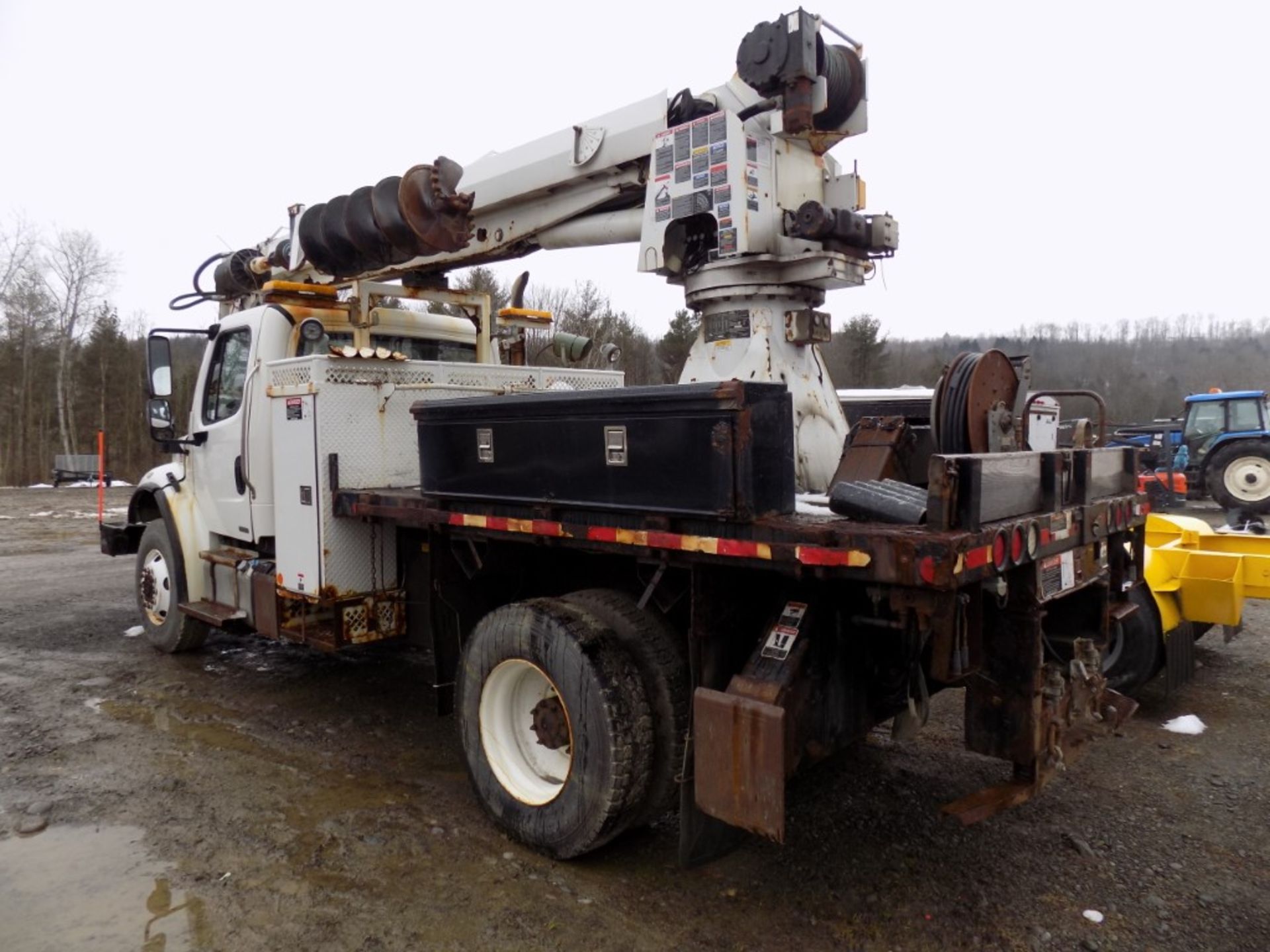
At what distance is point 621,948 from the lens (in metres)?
2.98

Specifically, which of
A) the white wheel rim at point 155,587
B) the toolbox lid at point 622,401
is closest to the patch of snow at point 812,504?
the toolbox lid at point 622,401

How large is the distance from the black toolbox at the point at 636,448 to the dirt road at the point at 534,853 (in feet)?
4.79

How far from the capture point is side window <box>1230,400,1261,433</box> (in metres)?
15.5

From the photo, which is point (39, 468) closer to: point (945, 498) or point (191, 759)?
point (191, 759)

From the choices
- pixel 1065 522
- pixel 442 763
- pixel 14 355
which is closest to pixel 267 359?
pixel 442 763

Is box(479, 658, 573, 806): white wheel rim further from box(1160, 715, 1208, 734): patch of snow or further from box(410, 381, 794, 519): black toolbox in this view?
box(1160, 715, 1208, 734): patch of snow

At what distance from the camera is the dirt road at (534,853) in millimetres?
3080

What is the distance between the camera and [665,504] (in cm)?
309

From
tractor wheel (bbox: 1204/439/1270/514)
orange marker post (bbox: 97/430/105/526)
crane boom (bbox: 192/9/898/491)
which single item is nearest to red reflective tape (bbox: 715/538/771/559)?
crane boom (bbox: 192/9/898/491)

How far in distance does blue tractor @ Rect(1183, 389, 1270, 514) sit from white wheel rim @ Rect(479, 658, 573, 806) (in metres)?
15.1

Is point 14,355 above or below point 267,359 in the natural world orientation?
above

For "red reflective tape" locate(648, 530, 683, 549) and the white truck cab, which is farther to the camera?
the white truck cab

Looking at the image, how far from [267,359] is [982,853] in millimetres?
4715

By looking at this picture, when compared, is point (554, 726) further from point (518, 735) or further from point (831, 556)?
point (831, 556)
